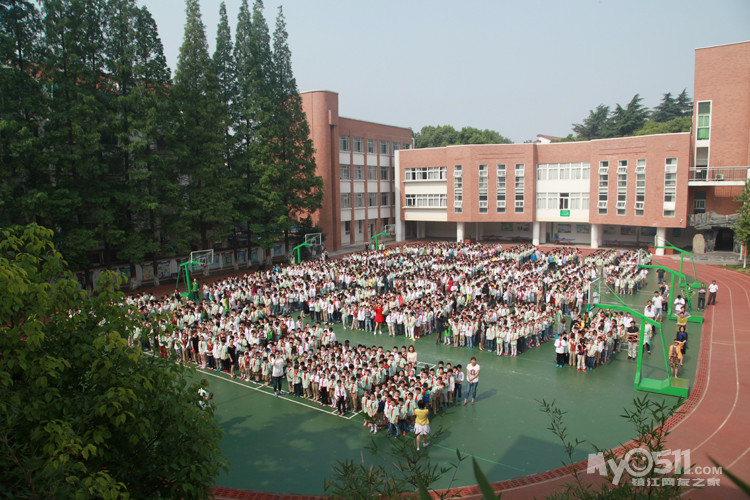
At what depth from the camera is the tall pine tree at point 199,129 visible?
2709 cm

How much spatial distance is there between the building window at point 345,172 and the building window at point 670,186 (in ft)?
74.9

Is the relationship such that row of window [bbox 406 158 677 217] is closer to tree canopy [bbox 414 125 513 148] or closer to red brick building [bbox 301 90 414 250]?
red brick building [bbox 301 90 414 250]

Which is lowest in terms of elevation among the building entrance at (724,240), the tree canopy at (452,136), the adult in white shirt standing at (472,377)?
the adult in white shirt standing at (472,377)

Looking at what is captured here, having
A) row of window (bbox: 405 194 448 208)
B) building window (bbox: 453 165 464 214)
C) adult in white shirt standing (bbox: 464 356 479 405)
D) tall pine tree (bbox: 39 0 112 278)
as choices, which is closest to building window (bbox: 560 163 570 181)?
building window (bbox: 453 165 464 214)

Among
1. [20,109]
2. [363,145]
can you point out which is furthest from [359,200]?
[20,109]

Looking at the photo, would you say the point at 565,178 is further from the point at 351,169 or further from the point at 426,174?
the point at 351,169

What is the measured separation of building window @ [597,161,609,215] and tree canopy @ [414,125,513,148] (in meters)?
30.6

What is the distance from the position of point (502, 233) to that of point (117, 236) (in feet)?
108

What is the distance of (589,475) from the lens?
9008 mm

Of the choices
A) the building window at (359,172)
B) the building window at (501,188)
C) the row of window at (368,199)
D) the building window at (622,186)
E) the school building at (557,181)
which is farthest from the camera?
the building window at (359,172)

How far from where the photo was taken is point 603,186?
36188 mm

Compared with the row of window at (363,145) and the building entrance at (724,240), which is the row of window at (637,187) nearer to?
the building entrance at (724,240)

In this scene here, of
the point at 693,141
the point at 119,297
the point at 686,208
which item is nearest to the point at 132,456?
the point at 119,297

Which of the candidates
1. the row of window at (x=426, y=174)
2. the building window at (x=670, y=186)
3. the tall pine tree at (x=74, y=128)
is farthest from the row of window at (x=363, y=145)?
the building window at (x=670, y=186)
